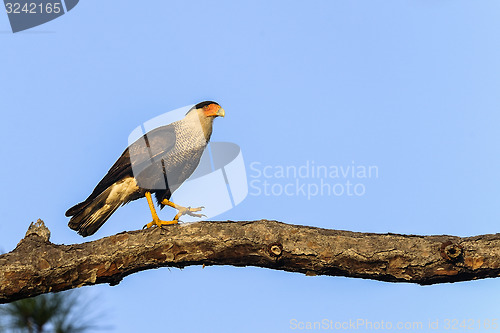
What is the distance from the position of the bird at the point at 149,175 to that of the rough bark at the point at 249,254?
109 centimetres

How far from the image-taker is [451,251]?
3.69 metres

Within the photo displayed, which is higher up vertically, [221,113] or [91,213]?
[221,113]

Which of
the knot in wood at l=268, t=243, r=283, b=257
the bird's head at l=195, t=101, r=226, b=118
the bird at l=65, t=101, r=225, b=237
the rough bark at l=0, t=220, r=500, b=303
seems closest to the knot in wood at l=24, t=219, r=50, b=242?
the rough bark at l=0, t=220, r=500, b=303

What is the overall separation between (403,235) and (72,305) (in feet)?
10.2

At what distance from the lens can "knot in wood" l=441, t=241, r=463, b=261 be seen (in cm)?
368

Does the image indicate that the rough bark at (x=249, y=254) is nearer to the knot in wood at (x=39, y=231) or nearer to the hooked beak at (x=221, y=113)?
the knot in wood at (x=39, y=231)

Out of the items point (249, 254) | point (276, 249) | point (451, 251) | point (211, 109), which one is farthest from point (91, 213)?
point (451, 251)

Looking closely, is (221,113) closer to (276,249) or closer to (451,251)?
(276,249)

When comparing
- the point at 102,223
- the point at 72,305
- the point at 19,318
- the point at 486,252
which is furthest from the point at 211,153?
the point at 486,252

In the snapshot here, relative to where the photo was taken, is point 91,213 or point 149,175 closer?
point 91,213

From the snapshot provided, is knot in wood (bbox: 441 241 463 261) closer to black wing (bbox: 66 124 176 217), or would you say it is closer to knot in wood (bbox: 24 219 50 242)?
knot in wood (bbox: 24 219 50 242)

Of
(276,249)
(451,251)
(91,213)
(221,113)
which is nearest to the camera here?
(451,251)

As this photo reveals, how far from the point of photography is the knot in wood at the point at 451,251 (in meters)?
3.68

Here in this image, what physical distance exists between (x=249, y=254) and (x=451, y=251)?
4.67 ft
